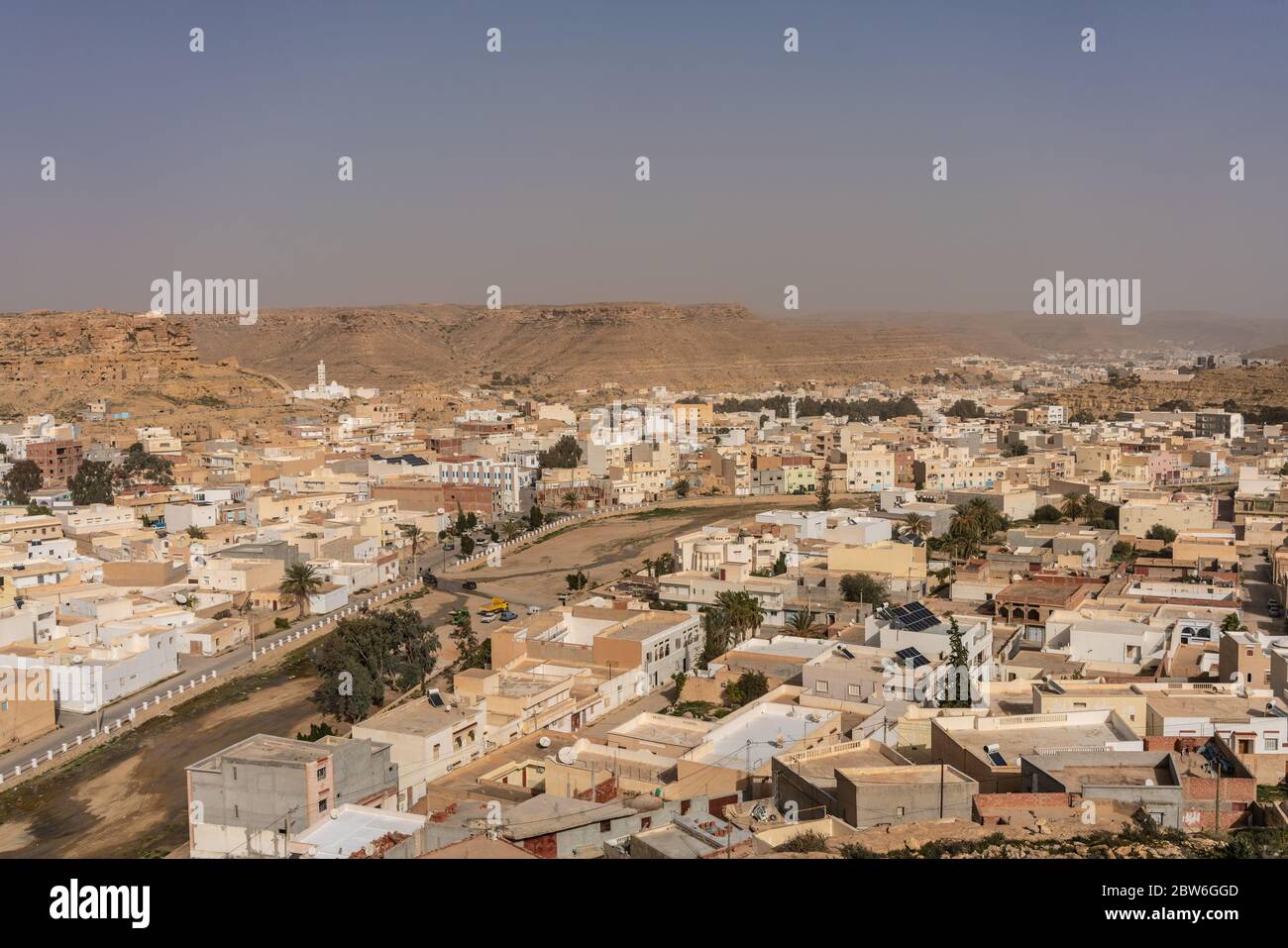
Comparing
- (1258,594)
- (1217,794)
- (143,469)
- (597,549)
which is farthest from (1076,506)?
(143,469)

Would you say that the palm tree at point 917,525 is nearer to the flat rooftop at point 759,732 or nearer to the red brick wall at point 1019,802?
the flat rooftop at point 759,732

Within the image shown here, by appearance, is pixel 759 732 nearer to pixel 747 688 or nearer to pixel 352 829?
pixel 747 688

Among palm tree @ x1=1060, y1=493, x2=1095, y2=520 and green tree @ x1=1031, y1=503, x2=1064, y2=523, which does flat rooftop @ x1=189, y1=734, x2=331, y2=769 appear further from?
palm tree @ x1=1060, y1=493, x2=1095, y2=520

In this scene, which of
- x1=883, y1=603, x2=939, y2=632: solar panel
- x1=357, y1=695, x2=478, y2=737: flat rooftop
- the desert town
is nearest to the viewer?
the desert town

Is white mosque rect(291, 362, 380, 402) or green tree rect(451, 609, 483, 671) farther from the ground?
white mosque rect(291, 362, 380, 402)

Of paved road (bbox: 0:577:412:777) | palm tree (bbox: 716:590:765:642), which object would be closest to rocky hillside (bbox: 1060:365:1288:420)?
palm tree (bbox: 716:590:765:642)

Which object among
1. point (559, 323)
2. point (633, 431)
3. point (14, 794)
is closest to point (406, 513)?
point (633, 431)

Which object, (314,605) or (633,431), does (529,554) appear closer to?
(314,605)

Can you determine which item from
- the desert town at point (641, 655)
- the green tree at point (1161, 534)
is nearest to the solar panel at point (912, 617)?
the desert town at point (641, 655)
